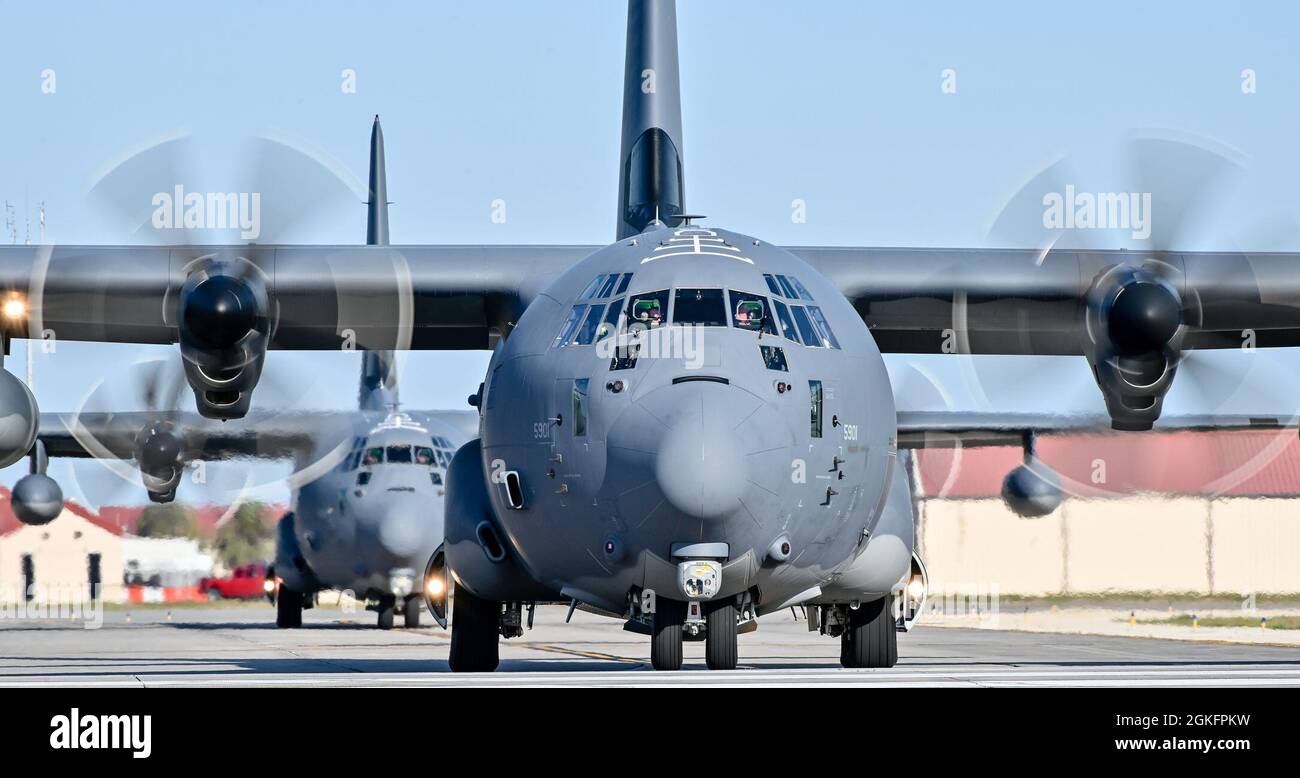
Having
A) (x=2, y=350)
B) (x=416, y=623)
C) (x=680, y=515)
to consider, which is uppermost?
(x=2, y=350)

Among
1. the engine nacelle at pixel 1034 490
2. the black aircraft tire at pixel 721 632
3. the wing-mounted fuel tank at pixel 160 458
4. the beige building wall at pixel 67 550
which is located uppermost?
the wing-mounted fuel tank at pixel 160 458

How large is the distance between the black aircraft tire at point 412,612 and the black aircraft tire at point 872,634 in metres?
16.6

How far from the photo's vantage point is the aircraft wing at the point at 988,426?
82.2 feet

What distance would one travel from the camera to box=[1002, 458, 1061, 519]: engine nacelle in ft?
89.7

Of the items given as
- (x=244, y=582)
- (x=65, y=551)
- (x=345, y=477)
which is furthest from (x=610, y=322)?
(x=244, y=582)

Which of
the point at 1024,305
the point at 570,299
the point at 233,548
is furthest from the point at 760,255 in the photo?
the point at 233,548

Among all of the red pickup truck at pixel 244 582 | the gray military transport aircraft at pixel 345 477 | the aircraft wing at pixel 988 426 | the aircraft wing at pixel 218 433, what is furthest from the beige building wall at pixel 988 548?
the red pickup truck at pixel 244 582

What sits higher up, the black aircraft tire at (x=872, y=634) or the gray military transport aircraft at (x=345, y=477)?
the gray military transport aircraft at (x=345, y=477)

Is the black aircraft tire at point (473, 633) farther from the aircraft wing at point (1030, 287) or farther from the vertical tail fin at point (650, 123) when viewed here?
the aircraft wing at point (1030, 287)

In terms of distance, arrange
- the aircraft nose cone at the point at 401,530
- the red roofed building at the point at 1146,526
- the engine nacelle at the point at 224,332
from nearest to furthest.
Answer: the engine nacelle at the point at 224,332
the red roofed building at the point at 1146,526
the aircraft nose cone at the point at 401,530

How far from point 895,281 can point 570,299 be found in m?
4.59

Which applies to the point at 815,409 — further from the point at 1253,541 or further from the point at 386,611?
the point at 386,611
